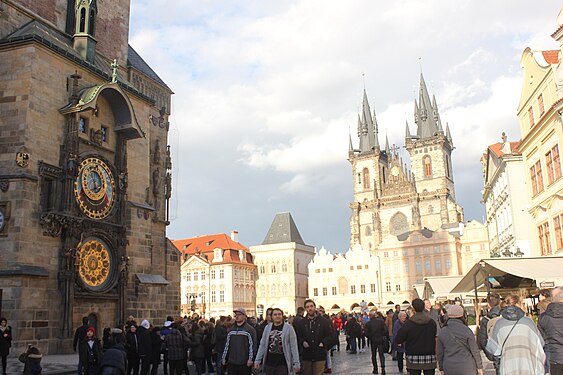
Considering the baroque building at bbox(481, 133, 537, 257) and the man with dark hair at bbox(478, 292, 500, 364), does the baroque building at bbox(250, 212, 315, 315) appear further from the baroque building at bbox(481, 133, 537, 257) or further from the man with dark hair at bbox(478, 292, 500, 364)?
the man with dark hair at bbox(478, 292, 500, 364)

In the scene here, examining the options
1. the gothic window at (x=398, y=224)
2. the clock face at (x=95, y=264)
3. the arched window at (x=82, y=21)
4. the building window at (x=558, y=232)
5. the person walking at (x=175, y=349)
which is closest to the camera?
the person walking at (x=175, y=349)

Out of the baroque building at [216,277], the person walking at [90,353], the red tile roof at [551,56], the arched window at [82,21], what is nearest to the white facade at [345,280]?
the baroque building at [216,277]

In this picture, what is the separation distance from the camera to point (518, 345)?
5.21 metres

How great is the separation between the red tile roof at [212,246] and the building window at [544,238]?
49647 mm

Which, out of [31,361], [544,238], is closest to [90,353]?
[31,361]

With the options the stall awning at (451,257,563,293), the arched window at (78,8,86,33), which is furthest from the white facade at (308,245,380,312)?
the arched window at (78,8,86,33)

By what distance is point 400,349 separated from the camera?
44.2ft

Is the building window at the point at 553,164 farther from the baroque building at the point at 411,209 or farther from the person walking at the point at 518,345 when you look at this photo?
the baroque building at the point at 411,209

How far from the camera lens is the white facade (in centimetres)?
7362

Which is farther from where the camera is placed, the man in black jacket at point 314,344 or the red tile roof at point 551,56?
the red tile roof at point 551,56

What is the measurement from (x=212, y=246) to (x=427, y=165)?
46252mm

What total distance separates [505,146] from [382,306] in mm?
42818

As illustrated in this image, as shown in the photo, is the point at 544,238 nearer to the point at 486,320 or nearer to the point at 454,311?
the point at 486,320

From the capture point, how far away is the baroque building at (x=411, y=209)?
71.6 meters
